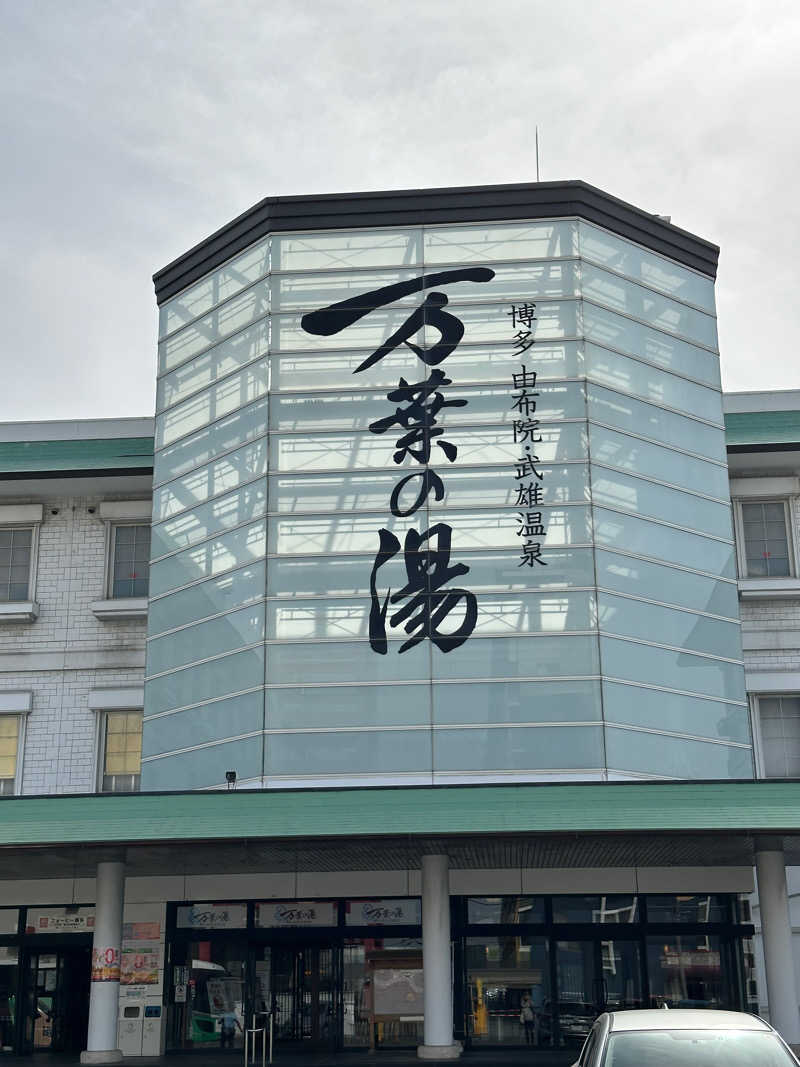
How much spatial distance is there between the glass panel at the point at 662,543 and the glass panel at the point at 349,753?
4930 mm

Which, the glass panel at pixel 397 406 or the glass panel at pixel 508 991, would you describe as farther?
the glass panel at pixel 397 406

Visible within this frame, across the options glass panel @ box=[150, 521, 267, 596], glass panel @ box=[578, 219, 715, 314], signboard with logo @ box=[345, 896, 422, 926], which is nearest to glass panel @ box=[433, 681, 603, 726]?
signboard with logo @ box=[345, 896, 422, 926]

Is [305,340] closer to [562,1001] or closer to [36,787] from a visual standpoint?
[36,787]

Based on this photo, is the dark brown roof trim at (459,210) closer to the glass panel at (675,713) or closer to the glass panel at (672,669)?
the glass panel at (672,669)

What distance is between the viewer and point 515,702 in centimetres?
2334

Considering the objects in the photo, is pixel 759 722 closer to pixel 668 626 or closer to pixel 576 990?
pixel 668 626

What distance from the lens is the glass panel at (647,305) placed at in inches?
1009

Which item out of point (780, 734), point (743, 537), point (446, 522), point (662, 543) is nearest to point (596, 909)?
point (780, 734)

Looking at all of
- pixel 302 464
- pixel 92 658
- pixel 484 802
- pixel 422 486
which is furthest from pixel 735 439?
pixel 92 658

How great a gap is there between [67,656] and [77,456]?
4193 millimetres

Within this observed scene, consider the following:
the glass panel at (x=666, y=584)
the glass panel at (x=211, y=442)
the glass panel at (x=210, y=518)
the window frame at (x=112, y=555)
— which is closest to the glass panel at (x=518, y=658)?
the glass panel at (x=666, y=584)

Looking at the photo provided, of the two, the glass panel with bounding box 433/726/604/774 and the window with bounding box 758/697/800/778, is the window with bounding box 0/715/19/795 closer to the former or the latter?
the glass panel with bounding box 433/726/604/774

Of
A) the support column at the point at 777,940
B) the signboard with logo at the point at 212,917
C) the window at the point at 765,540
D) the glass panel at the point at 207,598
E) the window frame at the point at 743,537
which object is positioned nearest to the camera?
the support column at the point at 777,940

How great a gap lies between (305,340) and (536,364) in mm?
4426
